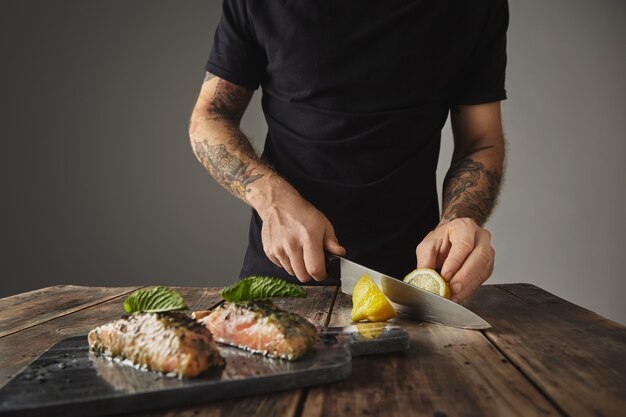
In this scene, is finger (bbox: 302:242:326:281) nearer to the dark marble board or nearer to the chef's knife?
the chef's knife

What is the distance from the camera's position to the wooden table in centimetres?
77

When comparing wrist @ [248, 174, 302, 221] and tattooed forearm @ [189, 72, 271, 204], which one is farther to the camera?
tattooed forearm @ [189, 72, 271, 204]

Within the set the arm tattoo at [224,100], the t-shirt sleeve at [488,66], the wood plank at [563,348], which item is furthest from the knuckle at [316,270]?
the t-shirt sleeve at [488,66]

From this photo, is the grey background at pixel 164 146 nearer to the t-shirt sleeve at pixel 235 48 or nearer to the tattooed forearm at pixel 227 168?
the t-shirt sleeve at pixel 235 48

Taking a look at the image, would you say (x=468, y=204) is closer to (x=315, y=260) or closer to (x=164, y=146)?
(x=315, y=260)

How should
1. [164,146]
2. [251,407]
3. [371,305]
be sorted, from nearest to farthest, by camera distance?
[251,407], [371,305], [164,146]

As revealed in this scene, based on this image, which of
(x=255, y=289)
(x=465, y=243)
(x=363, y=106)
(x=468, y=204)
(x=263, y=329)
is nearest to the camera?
(x=263, y=329)

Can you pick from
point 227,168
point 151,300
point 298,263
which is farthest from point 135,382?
point 227,168

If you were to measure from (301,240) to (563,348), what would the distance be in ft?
1.89

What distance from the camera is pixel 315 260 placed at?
1.33 m

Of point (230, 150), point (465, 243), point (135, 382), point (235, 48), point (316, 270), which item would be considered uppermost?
point (235, 48)

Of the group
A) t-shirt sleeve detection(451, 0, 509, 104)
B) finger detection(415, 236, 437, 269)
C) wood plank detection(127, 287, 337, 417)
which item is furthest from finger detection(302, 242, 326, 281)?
t-shirt sleeve detection(451, 0, 509, 104)

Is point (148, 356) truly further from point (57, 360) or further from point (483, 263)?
point (483, 263)

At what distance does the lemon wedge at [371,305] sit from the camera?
3.97ft
